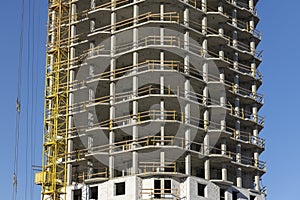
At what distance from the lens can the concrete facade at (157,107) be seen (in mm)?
83500

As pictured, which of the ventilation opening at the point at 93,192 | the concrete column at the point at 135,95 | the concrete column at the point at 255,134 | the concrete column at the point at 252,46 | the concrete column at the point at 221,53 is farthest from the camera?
the concrete column at the point at 252,46

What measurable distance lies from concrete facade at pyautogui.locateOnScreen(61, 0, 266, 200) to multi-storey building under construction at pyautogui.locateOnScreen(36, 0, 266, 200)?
145 millimetres

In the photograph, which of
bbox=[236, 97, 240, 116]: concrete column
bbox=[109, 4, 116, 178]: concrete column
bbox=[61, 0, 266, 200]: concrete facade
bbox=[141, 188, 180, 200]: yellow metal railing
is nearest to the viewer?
bbox=[141, 188, 180, 200]: yellow metal railing

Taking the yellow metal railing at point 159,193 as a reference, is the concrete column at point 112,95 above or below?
above

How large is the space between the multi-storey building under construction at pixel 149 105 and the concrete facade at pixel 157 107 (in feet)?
0.48

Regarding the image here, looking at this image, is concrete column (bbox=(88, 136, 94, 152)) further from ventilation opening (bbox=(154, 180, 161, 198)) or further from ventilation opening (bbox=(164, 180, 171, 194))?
ventilation opening (bbox=(164, 180, 171, 194))

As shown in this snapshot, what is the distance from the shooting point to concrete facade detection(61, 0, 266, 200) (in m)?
83.5

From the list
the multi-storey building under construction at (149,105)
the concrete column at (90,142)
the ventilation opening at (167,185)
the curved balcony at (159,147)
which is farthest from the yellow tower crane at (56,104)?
the ventilation opening at (167,185)

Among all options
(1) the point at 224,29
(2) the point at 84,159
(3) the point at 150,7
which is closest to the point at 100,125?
(2) the point at 84,159

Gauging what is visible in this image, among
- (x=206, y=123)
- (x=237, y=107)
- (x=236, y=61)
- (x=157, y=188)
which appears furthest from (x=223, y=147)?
(x=236, y=61)

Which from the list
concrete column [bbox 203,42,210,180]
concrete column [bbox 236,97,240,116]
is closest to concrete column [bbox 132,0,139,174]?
concrete column [bbox 203,42,210,180]

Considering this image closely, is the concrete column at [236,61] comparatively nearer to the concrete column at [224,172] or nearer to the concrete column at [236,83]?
the concrete column at [236,83]

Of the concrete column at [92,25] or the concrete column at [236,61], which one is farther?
the concrete column at [236,61]

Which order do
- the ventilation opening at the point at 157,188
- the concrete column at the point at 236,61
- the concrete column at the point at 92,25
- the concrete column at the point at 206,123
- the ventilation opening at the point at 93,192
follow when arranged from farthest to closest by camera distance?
1. the concrete column at the point at 236,61
2. the concrete column at the point at 92,25
3. the concrete column at the point at 206,123
4. the ventilation opening at the point at 93,192
5. the ventilation opening at the point at 157,188
